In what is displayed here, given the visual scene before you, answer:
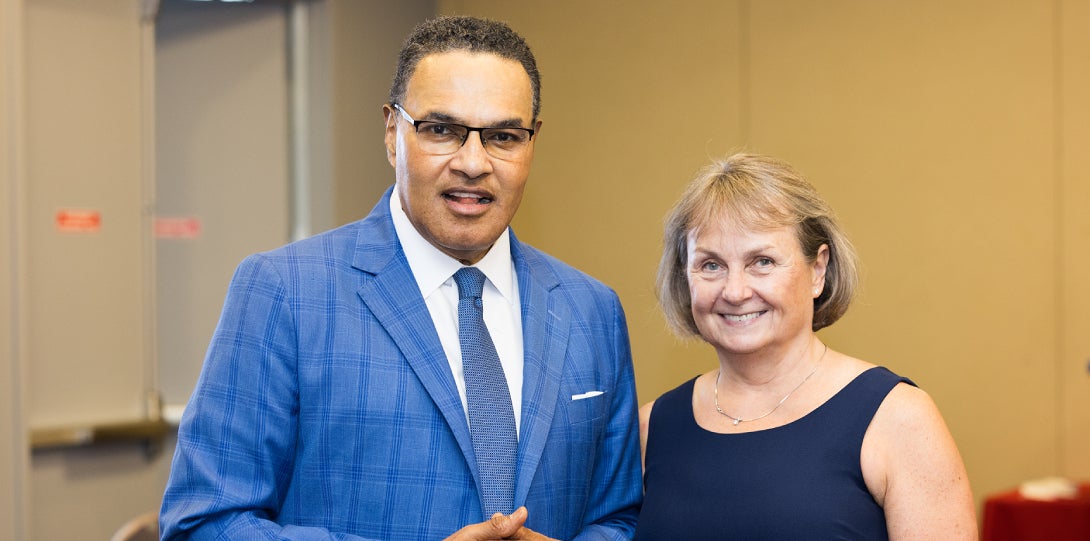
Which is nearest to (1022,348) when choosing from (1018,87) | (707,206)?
(1018,87)

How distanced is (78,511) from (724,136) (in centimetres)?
319

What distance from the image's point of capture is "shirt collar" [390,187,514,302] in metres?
1.86

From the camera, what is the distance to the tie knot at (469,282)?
6.11 ft

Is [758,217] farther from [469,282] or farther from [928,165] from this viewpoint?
[928,165]

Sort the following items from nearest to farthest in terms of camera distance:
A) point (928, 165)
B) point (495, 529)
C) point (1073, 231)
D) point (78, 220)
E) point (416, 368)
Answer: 1. point (495, 529)
2. point (416, 368)
3. point (1073, 231)
4. point (928, 165)
5. point (78, 220)

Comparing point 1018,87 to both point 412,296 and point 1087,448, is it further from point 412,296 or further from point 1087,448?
point 412,296

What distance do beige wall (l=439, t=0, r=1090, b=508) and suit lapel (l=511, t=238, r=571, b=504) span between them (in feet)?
5.84

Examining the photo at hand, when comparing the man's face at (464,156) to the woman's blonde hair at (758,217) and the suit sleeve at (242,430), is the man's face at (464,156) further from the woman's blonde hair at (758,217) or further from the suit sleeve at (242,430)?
the woman's blonde hair at (758,217)

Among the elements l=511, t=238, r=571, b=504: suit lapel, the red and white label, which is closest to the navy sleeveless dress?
l=511, t=238, r=571, b=504: suit lapel

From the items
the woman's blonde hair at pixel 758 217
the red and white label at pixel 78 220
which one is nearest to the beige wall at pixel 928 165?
the woman's blonde hair at pixel 758 217

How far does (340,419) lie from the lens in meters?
1.71

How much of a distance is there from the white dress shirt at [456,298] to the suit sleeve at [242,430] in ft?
0.82

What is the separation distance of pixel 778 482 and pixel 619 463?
1.02 ft

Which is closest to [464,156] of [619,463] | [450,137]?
[450,137]
